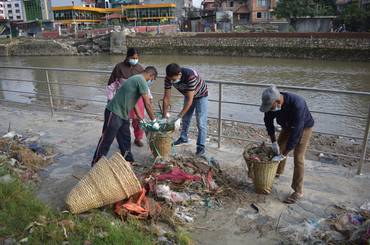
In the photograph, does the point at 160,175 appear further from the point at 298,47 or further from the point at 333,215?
the point at 298,47

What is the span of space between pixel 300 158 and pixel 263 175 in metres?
0.42

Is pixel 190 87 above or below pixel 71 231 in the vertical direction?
above

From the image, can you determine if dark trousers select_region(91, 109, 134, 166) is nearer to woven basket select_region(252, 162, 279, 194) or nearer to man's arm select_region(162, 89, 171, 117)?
man's arm select_region(162, 89, 171, 117)

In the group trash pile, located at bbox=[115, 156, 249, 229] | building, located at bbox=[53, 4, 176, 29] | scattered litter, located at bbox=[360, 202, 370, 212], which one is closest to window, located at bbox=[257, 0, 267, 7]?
building, located at bbox=[53, 4, 176, 29]

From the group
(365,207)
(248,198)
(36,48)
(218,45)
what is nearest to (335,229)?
(365,207)

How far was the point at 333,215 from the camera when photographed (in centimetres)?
329

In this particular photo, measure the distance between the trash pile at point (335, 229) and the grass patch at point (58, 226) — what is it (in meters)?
1.26

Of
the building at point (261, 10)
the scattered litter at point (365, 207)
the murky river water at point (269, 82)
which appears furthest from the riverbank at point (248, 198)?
the building at point (261, 10)

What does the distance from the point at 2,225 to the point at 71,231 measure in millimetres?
645

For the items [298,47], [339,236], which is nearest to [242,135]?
[339,236]

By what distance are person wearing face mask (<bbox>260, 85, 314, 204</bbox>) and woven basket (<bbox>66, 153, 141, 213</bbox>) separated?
142 centimetres

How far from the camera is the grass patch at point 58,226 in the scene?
9.05 ft

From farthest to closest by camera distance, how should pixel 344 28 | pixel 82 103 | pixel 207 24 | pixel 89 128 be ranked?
pixel 207 24
pixel 344 28
pixel 82 103
pixel 89 128

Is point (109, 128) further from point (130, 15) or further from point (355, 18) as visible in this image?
point (130, 15)
